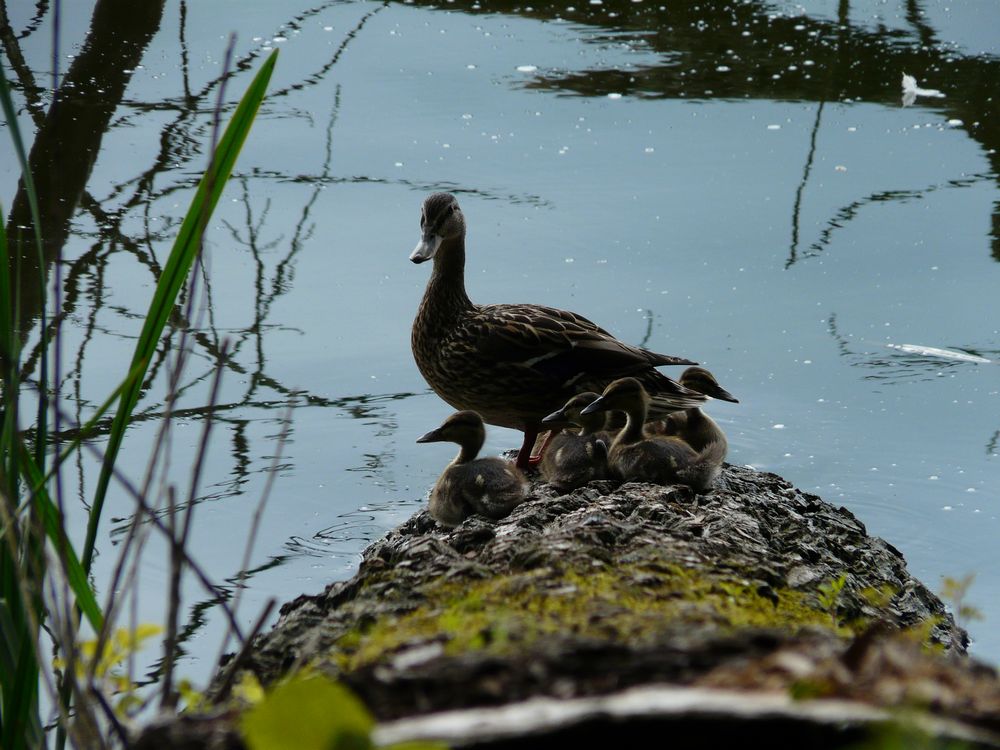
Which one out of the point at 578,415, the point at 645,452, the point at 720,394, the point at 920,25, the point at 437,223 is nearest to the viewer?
the point at 645,452

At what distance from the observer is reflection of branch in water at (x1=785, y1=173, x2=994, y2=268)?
19.4 ft

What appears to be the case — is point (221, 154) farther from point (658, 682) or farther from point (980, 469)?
point (980, 469)

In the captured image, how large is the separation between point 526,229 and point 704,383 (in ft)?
5.38

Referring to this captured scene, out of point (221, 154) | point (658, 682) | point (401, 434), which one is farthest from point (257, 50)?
point (658, 682)

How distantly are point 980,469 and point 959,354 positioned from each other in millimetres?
778

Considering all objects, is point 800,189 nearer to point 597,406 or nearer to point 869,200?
point 869,200

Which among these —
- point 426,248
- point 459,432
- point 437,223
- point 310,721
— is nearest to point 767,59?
point 437,223

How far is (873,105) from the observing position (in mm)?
7102

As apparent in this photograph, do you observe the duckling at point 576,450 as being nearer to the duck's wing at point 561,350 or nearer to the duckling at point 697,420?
the duck's wing at point 561,350

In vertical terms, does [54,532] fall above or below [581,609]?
above

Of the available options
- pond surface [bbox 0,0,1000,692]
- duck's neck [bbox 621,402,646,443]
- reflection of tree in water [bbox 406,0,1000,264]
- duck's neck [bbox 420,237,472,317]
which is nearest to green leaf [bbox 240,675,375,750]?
pond surface [bbox 0,0,1000,692]

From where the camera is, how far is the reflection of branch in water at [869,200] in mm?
5902

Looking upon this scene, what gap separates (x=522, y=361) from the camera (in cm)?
468

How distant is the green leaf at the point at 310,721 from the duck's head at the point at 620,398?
10.7ft
